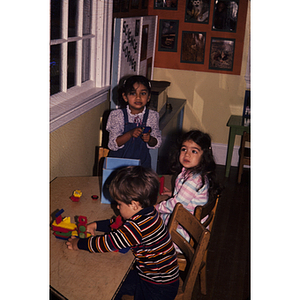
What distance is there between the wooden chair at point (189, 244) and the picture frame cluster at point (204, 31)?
5.18 ft

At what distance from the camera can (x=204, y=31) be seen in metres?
2.48

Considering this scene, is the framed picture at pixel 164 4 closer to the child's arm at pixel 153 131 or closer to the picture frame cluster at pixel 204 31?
the picture frame cluster at pixel 204 31

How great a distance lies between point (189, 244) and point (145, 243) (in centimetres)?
→ 25

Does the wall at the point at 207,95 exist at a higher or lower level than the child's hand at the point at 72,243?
higher

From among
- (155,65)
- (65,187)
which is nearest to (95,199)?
(65,187)

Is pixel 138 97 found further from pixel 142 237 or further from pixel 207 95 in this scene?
pixel 207 95

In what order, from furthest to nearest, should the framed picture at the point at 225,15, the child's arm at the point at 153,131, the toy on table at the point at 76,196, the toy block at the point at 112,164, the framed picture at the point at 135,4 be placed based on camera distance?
the framed picture at the point at 225,15
the framed picture at the point at 135,4
the child's arm at the point at 153,131
the toy on table at the point at 76,196
the toy block at the point at 112,164

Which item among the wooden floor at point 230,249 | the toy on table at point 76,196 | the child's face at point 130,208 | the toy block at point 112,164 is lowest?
the wooden floor at point 230,249

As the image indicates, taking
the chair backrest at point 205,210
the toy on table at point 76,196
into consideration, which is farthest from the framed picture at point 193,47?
the toy on table at point 76,196

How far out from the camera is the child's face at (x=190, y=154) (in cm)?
141

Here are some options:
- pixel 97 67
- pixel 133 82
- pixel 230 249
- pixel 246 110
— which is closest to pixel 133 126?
pixel 133 82

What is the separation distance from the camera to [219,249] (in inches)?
77.1

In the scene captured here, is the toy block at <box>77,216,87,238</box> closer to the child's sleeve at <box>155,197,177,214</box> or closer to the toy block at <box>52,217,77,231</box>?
the toy block at <box>52,217,77,231</box>
